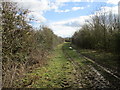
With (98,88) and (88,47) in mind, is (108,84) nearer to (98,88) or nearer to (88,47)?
(98,88)

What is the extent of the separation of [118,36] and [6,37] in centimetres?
1213

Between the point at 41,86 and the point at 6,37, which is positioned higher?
the point at 6,37

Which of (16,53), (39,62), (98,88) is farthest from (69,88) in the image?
(39,62)

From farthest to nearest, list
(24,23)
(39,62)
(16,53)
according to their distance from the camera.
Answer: (39,62) → (24,23) → (16,53)

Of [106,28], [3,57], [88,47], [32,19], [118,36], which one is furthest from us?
[88,47]

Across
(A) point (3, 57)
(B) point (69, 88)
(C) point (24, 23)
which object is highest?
(C) point (24, 23)

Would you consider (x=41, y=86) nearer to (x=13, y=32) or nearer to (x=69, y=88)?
(x=69, y=88)

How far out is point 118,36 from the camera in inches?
566

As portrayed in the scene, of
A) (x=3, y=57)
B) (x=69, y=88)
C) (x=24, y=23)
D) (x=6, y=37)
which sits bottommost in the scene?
(x=69, y=88)

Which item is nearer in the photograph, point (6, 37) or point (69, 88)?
point (6, 37)

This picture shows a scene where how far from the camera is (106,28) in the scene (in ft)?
Result: 85.4

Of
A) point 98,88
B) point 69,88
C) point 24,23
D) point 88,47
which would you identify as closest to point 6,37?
point 24,23

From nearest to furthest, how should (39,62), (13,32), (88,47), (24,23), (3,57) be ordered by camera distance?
(3,57)
(13,32)
(24,23)
(39,62)
(88,47)

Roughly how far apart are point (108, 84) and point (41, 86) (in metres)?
3.49
